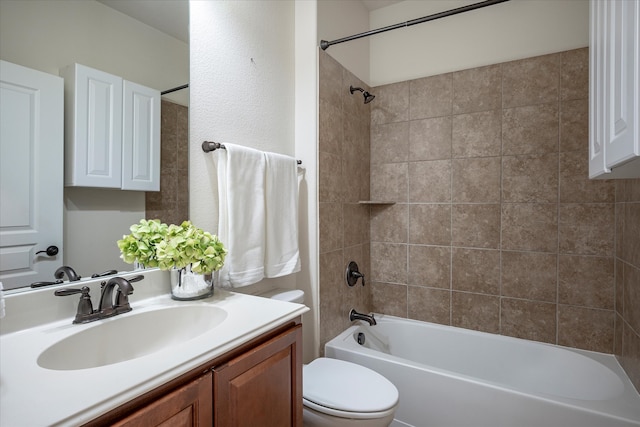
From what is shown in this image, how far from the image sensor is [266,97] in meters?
1.72

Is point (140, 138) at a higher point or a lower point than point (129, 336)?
higher

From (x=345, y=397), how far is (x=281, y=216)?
34.2 inches

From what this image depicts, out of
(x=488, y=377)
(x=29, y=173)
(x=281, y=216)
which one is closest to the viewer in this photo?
(x=29, y=173)

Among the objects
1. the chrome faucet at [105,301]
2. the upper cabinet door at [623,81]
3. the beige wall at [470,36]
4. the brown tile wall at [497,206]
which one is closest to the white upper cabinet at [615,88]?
the upper cabinet door at [623,81]

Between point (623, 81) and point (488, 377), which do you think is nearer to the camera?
point (623, 81)

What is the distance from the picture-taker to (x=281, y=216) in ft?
5.39

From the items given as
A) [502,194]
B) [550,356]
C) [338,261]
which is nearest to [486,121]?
[502,194]

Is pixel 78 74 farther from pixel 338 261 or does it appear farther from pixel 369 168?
pixel 369 168

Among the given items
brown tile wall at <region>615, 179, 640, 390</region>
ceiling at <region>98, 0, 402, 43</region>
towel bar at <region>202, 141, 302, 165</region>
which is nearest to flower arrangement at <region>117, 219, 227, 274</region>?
towel bar at <region>202, 141, 302, 165</region>

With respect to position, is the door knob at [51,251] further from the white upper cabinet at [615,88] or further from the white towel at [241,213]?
the white upper cabinet at [615,88]

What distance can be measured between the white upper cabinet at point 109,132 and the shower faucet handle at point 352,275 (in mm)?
1352

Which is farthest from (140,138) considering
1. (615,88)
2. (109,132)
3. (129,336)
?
(615,88)

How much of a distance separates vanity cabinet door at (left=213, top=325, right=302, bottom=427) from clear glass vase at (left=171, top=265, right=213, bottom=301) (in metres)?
0.37

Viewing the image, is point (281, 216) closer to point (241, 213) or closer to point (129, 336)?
point (241, 213)
